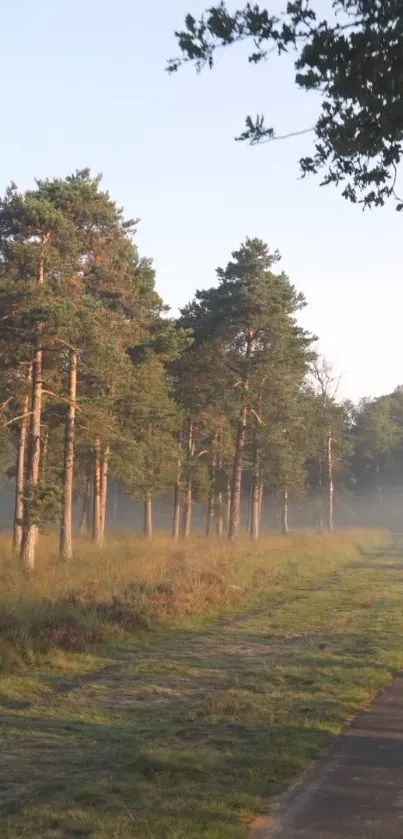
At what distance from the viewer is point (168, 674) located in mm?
12539

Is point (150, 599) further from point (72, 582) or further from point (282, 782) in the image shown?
point (282, 782)

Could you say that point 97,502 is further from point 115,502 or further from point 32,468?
point 115,502

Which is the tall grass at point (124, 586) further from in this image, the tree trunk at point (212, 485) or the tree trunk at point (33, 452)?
the tree trunk at point (212, 485)

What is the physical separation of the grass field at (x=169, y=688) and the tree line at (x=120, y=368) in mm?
6159

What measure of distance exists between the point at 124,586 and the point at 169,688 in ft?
27.5

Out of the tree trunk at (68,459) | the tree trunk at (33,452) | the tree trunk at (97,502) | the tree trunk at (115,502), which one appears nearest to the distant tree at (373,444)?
the tree trunk at (115,502)

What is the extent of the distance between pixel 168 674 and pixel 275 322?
27.9 meters

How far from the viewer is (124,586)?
19750mm

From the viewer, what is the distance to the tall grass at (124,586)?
1434 centimetres

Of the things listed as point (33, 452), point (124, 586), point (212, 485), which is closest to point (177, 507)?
point (212, 485)

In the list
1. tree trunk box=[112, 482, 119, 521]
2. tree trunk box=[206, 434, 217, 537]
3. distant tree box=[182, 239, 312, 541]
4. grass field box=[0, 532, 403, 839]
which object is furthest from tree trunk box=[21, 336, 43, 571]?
tree trunk box=[112, 482, 119, 521]

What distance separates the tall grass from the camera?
14344 millimetres

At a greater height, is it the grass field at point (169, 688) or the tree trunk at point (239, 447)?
the tree trunk at point (239, 447)

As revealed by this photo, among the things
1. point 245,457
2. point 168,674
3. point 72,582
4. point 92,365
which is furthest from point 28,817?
point 245,457
